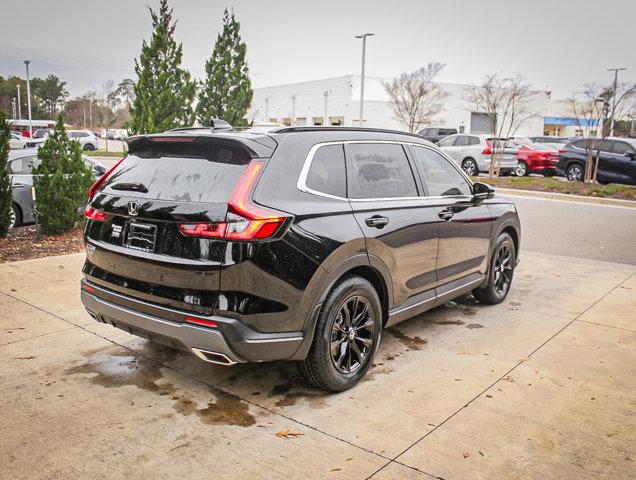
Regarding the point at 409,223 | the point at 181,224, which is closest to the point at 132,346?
the point at 181,224

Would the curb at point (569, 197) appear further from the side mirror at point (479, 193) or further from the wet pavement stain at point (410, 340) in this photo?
the wet pavement stain at point (410, 340)

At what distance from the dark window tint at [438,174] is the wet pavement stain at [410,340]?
1.28m

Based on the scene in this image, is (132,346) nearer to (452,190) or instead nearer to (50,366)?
(50,366)

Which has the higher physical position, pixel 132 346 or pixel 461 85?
pixel 461 85

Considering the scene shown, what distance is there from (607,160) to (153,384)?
1999 centimetres

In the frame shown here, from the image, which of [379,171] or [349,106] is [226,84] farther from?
[349,106]

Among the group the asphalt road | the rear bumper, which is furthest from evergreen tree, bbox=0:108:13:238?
the asphalt road

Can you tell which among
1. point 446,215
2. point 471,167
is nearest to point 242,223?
point 446,215

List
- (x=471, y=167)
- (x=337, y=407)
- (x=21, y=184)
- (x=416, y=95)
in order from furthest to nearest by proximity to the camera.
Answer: (x=416, y=95) → (x=471, y=167) → (x=21, y=184) → (x=337, y=407)

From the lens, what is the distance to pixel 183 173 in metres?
3.74

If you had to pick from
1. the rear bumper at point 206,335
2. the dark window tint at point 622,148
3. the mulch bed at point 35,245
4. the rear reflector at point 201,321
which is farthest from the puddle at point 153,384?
the dark window tint at point 622,148

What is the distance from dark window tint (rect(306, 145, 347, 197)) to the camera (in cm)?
389

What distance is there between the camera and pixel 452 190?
5371mm

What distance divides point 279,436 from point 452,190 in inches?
113
